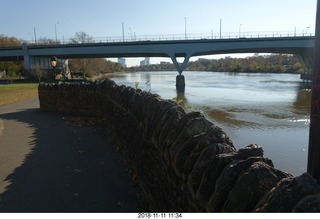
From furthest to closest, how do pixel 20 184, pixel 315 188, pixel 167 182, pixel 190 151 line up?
1. pixel 20 184
2. pixel 167 182
3. pixel 190 151
4. pixel 315 188

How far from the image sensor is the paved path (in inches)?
221

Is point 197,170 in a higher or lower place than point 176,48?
lower

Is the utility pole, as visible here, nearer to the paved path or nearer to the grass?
the paved path

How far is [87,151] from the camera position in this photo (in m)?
9.23

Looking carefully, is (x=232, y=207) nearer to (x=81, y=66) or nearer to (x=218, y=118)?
(x=218, y=118)

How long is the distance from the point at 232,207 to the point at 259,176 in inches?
13.3

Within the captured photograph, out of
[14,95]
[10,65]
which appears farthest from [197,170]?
[10,65]

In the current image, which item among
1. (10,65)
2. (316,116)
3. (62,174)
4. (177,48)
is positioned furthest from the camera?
(10,65)

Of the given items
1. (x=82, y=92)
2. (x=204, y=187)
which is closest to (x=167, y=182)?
(x=204, y=187)

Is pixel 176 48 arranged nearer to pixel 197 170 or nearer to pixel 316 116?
pixel 197 170

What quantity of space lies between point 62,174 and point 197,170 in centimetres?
519

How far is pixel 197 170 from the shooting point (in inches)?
119

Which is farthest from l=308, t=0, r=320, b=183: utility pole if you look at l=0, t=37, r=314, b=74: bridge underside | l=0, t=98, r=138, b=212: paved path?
l=0, t=37, r=314, b=74: bridge underside

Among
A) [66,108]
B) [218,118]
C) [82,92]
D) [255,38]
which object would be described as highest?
[255,38]
